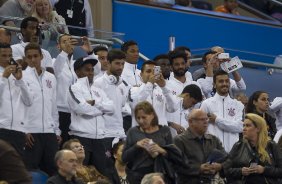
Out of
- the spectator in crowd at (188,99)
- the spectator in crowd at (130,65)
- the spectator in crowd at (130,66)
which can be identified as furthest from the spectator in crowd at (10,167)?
the spectator in crowd at (130,65)

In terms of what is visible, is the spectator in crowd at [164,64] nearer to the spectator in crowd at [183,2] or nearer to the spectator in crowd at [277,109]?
the spectator in crowd at [277,109]

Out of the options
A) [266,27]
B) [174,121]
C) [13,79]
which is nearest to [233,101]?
[174,121]

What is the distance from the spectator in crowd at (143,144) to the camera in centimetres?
1255

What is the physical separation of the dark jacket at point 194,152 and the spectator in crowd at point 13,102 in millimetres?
1934

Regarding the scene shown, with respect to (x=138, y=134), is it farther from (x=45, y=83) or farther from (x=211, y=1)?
(x=211, y=1)

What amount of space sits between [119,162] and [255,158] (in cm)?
168

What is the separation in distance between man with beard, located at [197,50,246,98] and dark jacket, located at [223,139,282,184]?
3.00 m

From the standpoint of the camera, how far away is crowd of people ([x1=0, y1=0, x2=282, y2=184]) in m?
12.8

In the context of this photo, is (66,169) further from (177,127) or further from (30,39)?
(30,39)

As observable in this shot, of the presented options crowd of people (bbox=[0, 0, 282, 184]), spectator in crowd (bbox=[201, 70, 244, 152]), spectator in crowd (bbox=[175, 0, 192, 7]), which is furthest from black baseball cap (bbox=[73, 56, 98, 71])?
spectator in crowd (bbox=[175, 0, 192, 7])

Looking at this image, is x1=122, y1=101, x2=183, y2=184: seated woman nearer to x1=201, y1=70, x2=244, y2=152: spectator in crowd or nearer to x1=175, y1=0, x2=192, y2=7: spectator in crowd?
x1=201, y1=70, x2=244, y2=152: spectator in crowd

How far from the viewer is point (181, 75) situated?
52.5 ft

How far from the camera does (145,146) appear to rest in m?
12.5

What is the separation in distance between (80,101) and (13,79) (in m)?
1.03
